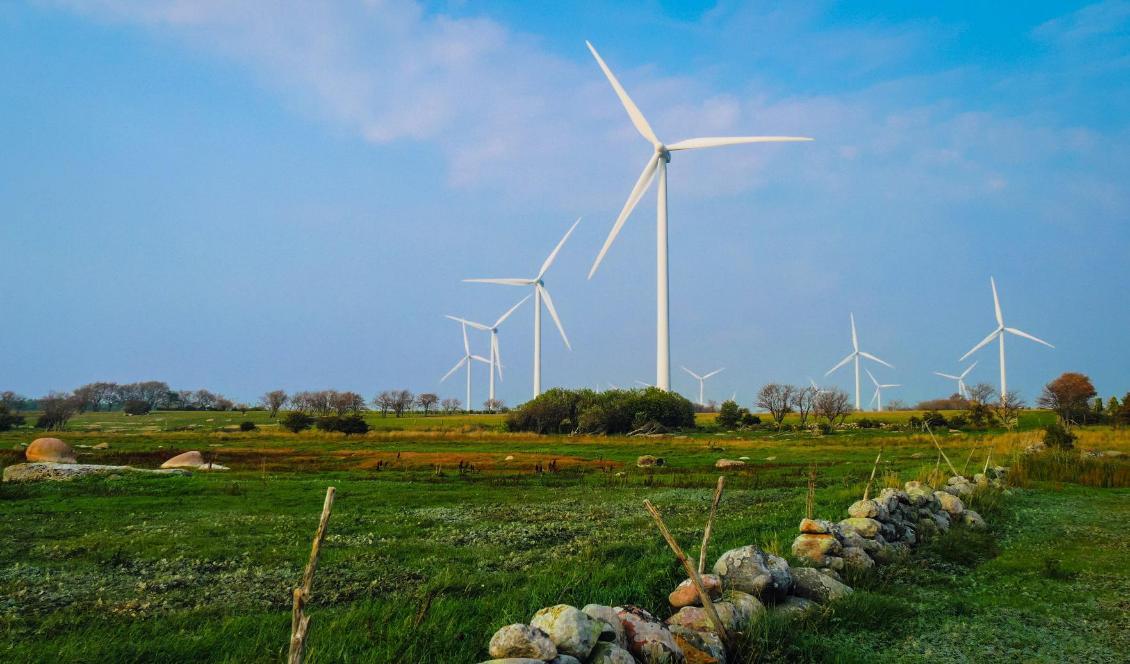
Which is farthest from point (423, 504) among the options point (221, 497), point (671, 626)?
point (671, 626)

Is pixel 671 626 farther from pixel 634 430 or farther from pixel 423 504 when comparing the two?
pixel 634 430

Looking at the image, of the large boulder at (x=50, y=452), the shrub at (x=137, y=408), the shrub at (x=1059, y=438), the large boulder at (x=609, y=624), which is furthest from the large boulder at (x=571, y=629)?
the shrub at (x=137, y=408)

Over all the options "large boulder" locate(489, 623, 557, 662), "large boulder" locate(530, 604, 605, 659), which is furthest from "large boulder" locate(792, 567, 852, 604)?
"large boulder" locate(489, 623, 557, 662)

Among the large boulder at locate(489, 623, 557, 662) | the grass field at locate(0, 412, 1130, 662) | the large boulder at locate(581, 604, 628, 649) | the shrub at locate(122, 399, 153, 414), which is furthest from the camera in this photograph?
the shrub at locate(122, 399, 153, 414)

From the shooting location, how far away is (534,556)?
12359mm

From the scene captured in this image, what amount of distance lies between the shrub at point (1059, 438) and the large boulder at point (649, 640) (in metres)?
37.0

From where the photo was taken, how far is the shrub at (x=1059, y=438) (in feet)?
119

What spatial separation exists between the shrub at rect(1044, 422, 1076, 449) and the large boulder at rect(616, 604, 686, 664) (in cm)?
3704

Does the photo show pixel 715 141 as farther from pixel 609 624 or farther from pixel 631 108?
pixel 609 624

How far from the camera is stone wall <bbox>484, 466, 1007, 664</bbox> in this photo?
6246 mm

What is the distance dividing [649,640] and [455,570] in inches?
196

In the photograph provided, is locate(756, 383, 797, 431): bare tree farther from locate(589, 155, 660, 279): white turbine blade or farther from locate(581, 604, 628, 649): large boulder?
locate(581, 604, 628, 649): large boulder

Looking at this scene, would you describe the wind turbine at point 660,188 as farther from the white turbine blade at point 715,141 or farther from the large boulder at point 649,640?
the large boulder at point 649,640

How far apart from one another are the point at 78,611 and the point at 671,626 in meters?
7.25
